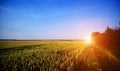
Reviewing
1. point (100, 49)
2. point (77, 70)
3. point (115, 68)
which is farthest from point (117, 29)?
point (77, 70)

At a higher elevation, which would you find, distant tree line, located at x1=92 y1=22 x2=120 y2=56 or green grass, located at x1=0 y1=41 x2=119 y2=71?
distant tree line, located at x1=92 y1=22 x2=120 y2=56

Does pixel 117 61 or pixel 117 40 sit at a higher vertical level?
pixel 117 40

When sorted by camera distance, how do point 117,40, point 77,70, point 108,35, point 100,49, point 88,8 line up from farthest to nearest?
point 100,49
point 108,35
point 117,40
point 88,8
point 77,70

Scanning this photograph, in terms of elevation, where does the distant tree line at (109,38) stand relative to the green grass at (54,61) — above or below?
above

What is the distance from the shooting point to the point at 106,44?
7.07 metres

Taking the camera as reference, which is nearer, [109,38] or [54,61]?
[54,61]

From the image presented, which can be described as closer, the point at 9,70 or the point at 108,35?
the point at 9,70

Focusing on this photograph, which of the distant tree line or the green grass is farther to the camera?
the distant tree line

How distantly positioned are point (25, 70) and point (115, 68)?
239cm

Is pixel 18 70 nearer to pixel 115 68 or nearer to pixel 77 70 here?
pixel 77 70

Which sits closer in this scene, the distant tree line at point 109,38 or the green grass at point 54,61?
the green grass at point 54,61

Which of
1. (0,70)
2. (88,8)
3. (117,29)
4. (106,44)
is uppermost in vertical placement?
(88,8)

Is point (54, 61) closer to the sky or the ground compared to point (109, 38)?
closer to the ground

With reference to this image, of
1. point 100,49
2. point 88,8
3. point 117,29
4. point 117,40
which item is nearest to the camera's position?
point 88,8
